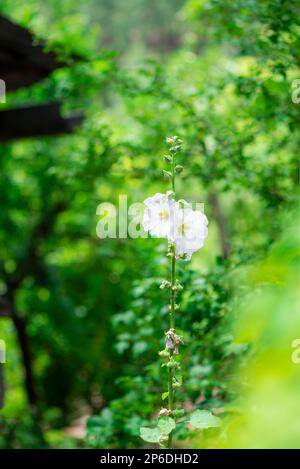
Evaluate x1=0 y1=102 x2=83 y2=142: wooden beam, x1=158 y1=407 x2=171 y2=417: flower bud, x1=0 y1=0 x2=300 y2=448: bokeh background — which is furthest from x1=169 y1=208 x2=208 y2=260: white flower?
x1=0 y1=102 x2=83 y2=142: wooden beam

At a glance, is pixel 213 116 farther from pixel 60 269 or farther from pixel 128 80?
pixel 60 269

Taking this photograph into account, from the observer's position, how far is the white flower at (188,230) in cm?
150

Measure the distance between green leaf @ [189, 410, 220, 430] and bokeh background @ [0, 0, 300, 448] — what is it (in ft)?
0.22

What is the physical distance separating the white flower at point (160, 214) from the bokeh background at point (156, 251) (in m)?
0.30

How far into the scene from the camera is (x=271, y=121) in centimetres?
275

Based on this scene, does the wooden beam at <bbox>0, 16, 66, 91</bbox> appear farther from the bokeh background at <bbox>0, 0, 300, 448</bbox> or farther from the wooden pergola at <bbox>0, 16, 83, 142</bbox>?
the bokeh background at <bbox>0, 0, 300, 448</bbox>

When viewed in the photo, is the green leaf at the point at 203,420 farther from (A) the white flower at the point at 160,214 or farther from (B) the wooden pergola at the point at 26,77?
(B) the wooden pergola at the point at 26,77

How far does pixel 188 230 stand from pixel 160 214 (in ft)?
0.28

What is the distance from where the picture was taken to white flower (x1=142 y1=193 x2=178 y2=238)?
152cm

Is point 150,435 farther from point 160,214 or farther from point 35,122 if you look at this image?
point 35,122

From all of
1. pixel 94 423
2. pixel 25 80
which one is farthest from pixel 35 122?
pixel 94 423

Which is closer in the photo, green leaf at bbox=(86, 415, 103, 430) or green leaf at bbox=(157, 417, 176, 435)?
green leaf at bbox=(157, 417, 176, 435)

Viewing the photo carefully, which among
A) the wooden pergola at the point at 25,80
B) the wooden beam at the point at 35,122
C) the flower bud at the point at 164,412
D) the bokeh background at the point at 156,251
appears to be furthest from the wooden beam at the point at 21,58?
the flower bud at the point at 164,412
